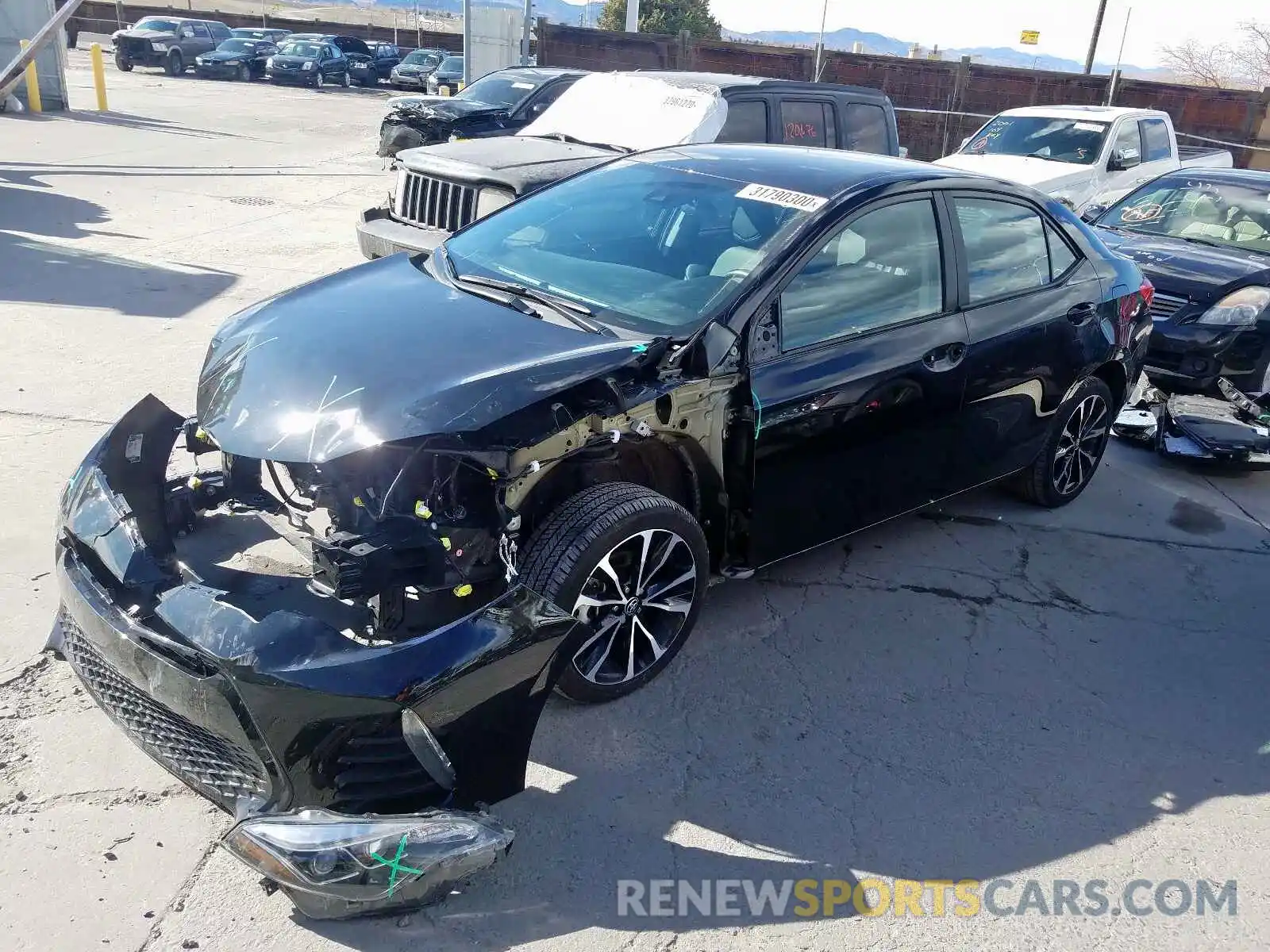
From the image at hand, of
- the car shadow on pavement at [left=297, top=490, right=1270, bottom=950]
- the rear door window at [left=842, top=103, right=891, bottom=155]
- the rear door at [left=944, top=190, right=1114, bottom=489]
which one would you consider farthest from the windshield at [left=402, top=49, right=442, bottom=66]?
the car shadow on pavement at [left=297, top=490, right=1270, bottom=950]

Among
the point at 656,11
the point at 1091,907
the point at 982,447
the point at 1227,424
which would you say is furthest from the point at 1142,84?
the point at 1091,907

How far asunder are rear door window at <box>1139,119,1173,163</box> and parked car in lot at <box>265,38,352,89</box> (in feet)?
86.5

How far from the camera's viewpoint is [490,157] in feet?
26.4

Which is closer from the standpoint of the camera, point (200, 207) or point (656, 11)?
point (200, 207)

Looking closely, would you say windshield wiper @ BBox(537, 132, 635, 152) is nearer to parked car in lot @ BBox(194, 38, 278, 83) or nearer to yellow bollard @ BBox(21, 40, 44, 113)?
yellow bollard @ BBox(21, 40, 44, 113)

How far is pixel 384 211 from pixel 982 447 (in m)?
5.37

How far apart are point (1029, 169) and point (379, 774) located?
11993 mm

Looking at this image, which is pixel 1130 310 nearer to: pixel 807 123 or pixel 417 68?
pixel 807 123

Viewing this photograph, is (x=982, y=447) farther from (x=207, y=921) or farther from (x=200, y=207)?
(x=200, y=207)

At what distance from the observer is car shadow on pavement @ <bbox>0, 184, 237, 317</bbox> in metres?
7.75

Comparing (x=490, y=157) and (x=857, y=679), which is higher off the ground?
(x=490, y=157)

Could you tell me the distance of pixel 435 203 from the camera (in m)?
7.79

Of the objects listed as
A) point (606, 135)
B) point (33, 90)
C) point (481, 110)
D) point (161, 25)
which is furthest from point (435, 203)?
point (161, 25)

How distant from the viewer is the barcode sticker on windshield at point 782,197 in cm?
396
